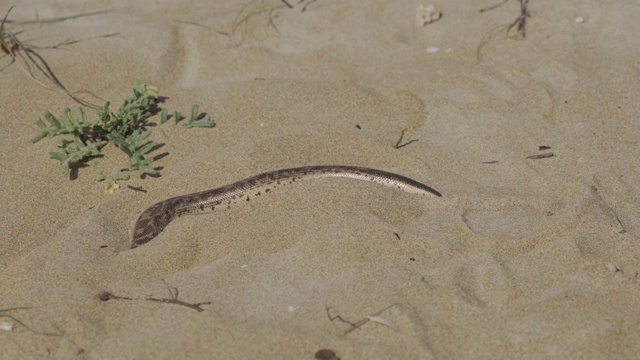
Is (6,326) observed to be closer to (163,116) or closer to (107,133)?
(107,133)

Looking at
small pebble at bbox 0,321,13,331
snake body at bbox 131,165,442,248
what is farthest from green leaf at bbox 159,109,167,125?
small pebble at bbox 0,321,13,331

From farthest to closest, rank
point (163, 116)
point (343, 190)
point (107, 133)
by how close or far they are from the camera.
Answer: point (163, 116) < point (107, 133) < point (343, 190)

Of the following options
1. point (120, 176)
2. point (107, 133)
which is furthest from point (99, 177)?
point (107, 133)

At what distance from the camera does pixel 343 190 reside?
203 inches

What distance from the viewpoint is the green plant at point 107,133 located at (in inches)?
218

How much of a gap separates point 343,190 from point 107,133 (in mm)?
2032

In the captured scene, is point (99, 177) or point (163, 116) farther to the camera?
point (163, 116)

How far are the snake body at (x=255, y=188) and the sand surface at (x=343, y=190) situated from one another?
0.11m

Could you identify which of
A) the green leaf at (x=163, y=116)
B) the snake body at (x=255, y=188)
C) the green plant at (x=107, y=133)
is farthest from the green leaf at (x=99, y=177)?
the green leaf at (x=163, y=116)

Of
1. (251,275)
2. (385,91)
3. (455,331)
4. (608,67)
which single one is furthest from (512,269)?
(608,67)

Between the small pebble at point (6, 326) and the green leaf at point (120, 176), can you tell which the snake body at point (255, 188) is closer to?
the green leaf at point (120, 176)

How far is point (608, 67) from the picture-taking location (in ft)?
21.7

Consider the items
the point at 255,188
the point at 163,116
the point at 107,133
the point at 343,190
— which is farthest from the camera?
the point at 163,116

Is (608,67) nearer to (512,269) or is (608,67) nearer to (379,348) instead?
(512,269)
